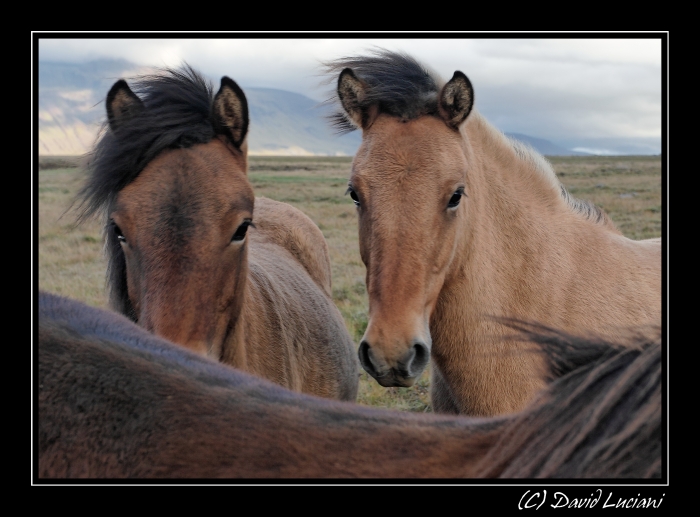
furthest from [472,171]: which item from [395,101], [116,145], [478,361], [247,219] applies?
[116,145]

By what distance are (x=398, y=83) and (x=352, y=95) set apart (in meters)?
0.30

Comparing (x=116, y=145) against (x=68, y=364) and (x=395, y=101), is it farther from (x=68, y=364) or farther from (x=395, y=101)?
(x=68, y=364)

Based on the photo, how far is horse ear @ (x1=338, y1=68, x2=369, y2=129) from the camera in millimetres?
3562

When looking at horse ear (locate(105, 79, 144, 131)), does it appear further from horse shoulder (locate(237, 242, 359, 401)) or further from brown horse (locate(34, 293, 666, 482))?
brown horse (locate(34, 293, 666, 482))

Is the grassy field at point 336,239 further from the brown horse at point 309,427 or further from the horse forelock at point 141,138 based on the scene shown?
the brown horse at point 309,427

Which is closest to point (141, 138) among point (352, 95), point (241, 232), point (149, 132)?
point (149, 132)

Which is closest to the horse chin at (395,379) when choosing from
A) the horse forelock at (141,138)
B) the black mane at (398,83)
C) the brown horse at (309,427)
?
the brown horse at (309,427)

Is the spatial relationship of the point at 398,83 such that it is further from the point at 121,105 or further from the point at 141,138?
the point at 121,105

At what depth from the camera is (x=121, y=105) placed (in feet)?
11.8

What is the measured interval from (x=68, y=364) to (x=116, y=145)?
2121mm

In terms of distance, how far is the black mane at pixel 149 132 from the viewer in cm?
→ 343

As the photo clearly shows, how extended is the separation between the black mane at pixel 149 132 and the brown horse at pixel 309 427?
1894mm
